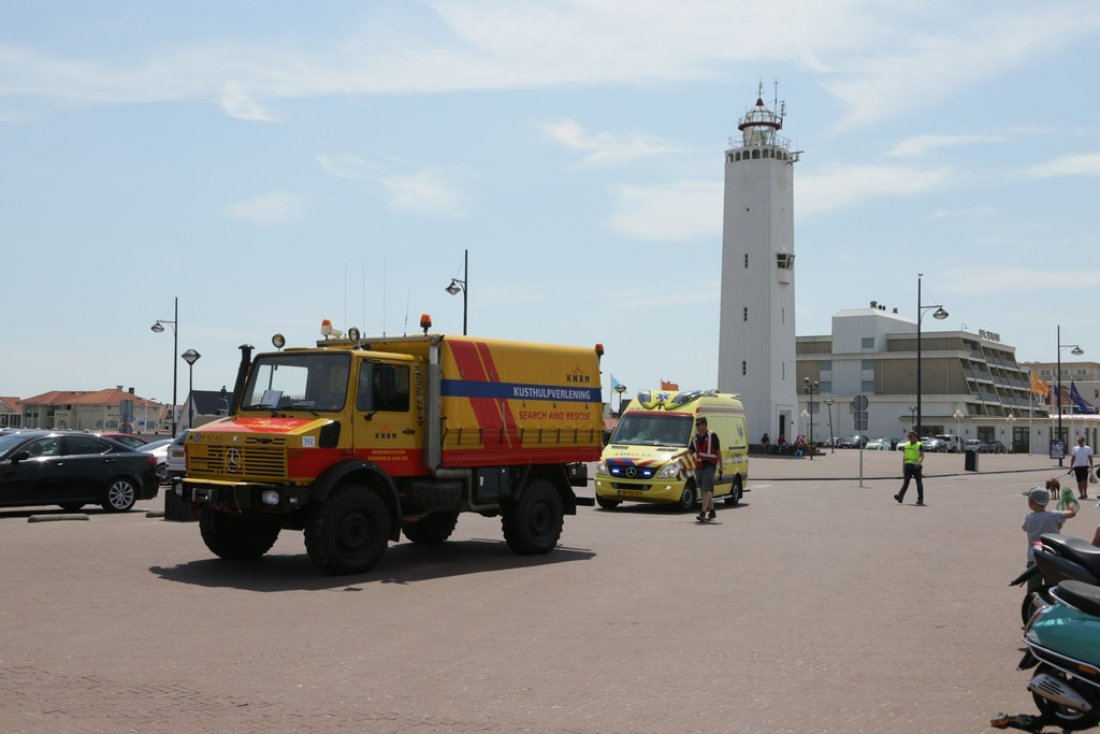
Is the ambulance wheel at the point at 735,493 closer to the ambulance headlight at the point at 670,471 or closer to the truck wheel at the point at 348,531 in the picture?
the ambulance headlight at the point at 670,471

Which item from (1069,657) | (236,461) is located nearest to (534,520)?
(236,461)

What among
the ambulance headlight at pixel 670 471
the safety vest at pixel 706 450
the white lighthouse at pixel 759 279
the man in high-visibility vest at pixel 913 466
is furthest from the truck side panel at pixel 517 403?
the white lighthouse at pixel 759 279

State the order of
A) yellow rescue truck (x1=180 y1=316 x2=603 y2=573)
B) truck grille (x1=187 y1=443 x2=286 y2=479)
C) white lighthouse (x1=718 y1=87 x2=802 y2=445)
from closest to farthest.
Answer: truck grille (x1=187 y1=443 x2=286 y2=479)
yellow rescue truck (x1=180 y1=316 x2=603 y2=573)
white lighthouse (x1=718 y1=87 x2=802 y2=445)

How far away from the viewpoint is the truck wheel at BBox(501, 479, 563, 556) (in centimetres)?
1590

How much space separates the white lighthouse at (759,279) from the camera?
77938mm

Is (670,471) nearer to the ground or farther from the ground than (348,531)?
farther from the ground

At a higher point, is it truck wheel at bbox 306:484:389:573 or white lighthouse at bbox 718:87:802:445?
white lighthouse at bbox 718:87:802:445

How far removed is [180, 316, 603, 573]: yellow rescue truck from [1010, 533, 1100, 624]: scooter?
25.9ft

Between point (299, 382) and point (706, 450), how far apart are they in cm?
1052

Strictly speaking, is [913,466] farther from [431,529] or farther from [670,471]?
[431,529]

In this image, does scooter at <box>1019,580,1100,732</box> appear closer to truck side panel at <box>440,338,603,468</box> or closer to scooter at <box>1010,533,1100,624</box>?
scooter at <box>1010,533,1100,624</box>

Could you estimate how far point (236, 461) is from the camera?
13.5 metres

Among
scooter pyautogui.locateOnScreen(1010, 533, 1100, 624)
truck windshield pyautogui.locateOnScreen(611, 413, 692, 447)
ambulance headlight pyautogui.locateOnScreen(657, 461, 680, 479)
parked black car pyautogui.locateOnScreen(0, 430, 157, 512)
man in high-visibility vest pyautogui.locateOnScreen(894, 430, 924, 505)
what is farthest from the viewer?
man in high-visibility vest pyautogui.locateOnScreen(894, 430, 924, 505)

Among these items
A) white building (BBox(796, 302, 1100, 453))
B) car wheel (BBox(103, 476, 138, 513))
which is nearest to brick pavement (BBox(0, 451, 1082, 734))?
car wheel (BBox(103, 476, 138, 513))
